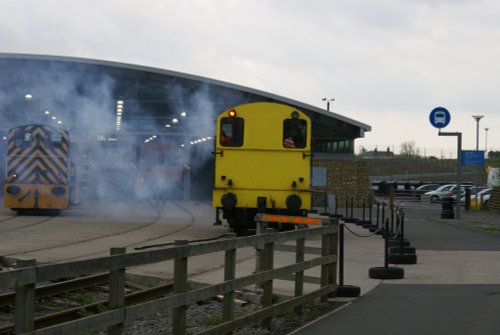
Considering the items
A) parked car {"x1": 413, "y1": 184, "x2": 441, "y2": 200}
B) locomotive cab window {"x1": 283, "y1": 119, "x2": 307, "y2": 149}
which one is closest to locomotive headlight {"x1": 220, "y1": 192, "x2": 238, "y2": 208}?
locomotive cab window {"x1": 283, "y1": 119, "x2": 307, "y2": 149}

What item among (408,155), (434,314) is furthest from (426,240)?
(408,155)

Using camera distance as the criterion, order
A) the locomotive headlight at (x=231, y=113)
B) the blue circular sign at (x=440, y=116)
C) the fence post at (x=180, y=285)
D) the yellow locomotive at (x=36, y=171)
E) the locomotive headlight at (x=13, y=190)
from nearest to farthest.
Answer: the fence post at (x=180, y=285)
the locomotive headlight at (x=231, y=113)
the locomotive headlight at (x=13, y=190)
the yellow locomotive at (x=36, y=171)
the blue circular sign at (x=440, y=116)

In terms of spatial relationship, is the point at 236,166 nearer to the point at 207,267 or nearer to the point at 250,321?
the point at 207,267

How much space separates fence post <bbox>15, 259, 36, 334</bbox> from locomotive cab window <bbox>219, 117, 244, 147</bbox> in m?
16.2

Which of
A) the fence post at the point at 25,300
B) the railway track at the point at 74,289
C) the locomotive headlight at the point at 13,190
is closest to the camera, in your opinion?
the fence post at the point at 25,300

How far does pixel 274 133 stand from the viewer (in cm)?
2097

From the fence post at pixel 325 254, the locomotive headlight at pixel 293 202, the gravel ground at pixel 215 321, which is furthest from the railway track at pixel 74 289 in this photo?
the locomotive headlight at pixel 293 202

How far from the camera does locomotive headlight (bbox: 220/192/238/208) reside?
20.3 meters

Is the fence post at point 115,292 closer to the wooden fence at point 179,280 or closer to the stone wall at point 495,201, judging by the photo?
the wooden fence at point 179,280

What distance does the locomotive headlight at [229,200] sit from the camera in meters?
20.3

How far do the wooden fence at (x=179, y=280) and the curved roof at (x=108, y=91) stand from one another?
18293 millimetres

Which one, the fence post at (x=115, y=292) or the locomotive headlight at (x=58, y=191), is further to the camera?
the locomotive headlight at (x=58, y=191)

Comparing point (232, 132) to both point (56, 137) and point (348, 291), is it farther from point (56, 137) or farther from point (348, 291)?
point (348, 291)

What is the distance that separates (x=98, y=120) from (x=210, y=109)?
4.50m
